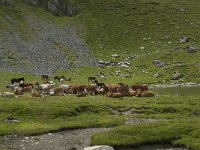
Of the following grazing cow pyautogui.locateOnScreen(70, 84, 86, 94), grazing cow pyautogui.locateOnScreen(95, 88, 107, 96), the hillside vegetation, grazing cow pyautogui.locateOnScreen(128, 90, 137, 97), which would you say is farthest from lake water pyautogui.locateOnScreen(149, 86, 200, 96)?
the hillside vegetation

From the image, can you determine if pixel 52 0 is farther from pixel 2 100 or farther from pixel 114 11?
pixel 2 100

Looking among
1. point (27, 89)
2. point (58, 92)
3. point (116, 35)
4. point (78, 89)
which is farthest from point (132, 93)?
point (116, 35)

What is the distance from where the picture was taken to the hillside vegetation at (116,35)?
100 meters

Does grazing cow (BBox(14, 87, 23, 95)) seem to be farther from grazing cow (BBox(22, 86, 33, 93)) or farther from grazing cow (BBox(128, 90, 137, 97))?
grazing cow (BBox(128, 90, 137, 97))

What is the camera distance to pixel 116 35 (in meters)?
129

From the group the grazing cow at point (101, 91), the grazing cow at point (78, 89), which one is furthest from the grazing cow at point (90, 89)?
the grazing cow at point (78, 89)

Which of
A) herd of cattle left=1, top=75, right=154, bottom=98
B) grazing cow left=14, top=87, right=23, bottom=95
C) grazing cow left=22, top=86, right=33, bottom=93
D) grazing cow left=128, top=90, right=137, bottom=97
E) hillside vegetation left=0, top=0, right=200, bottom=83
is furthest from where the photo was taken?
hillside vegetation left=0, top=0, right=200, bottom=83

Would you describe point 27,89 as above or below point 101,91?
above

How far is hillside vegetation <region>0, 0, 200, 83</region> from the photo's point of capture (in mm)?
100125

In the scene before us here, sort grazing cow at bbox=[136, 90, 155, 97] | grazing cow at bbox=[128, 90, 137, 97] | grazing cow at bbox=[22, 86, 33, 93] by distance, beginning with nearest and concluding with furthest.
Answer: grazing cow at bbox=[136, 90, 155, 97] → grazing cow at bbox=[128, 90, 137, 97] → grazing cow at bbox=[22, 86, 33, 93]

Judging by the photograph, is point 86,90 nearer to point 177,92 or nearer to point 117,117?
point 117,117

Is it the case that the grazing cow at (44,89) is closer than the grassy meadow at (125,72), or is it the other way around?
the grassy meadow at (125,72)

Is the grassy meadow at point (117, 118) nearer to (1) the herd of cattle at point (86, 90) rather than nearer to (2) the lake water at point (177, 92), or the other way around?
(1) the herd of cattle at point (86, 90)

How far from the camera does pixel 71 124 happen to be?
4050 centimetres
